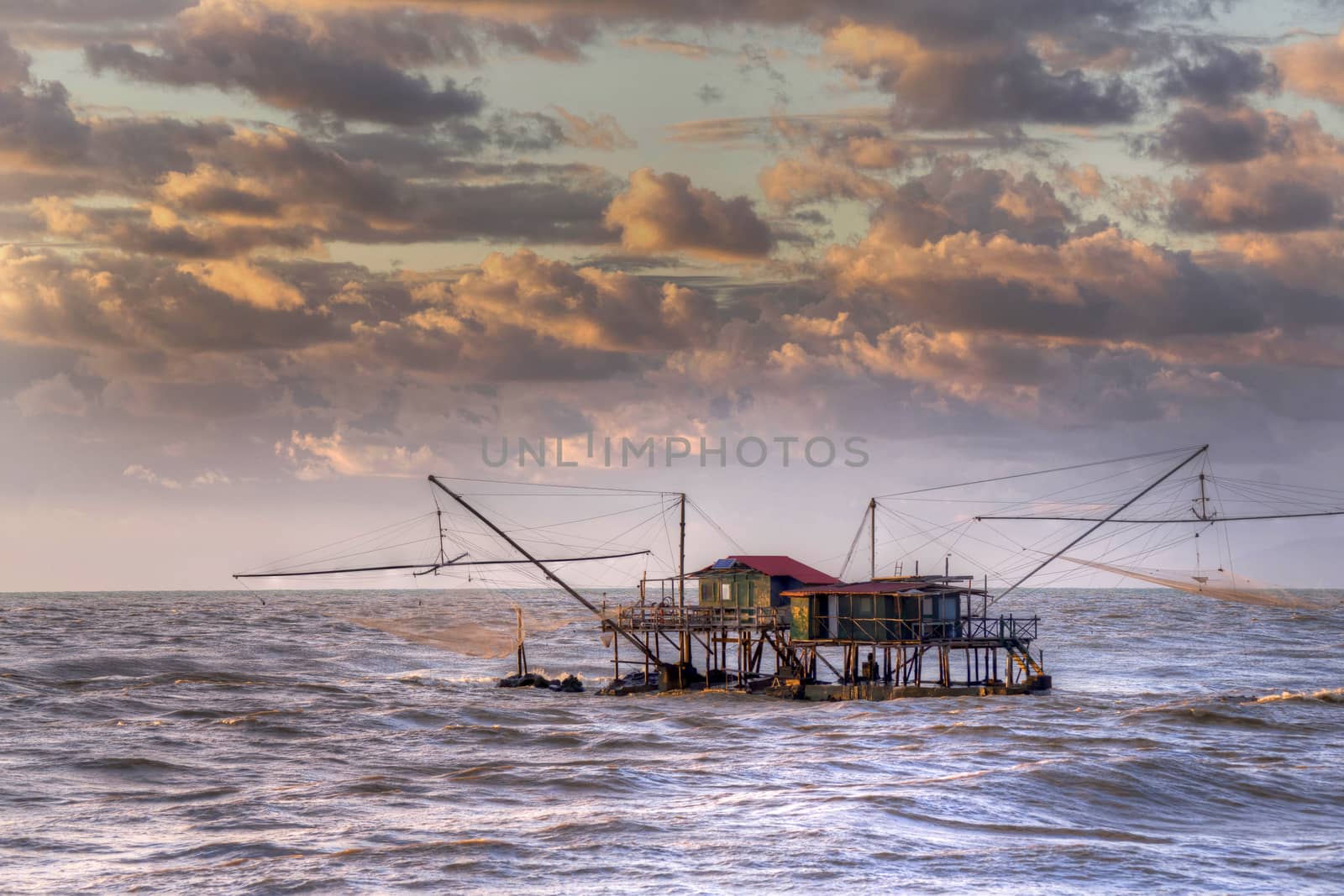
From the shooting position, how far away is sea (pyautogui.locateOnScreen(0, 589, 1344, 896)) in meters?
30.3

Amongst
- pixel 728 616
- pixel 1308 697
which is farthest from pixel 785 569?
pixel 1308 697

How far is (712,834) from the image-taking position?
111ft

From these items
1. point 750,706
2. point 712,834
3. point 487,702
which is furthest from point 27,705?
point 712,834

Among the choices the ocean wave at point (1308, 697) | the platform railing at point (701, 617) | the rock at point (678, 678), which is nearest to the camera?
the ocean wave at point (1308, 697)

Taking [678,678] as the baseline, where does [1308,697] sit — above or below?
below

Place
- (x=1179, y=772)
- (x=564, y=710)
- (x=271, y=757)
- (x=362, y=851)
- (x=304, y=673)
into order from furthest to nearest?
(x=304, y=673)
(x=564, y=710)
(x=271, y=757)
(x=1179, y=772)
(x=362, y=851)

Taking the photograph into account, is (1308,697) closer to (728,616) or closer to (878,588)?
(878,588)

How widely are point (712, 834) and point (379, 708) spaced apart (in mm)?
35225

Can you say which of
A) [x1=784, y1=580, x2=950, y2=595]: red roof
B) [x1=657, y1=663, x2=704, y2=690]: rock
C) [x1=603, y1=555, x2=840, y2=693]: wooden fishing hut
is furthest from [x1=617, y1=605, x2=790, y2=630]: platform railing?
[x1=657, y1=663, x2=704, y2=690]: rock

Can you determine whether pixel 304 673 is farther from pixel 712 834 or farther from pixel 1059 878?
pixel 1059 878

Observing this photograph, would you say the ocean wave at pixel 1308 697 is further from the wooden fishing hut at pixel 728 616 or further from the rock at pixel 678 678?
the rock at pixel 678 678

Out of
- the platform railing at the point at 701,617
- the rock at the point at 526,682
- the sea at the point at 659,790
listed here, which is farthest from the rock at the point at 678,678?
the rock at the point at 526,682

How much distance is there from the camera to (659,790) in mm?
40594

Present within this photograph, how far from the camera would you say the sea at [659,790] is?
99.5ft
